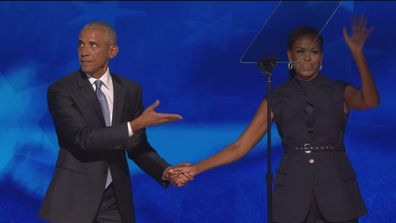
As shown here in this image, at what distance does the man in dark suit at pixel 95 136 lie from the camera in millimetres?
3236

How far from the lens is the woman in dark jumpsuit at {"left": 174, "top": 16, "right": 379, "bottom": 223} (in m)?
2.99

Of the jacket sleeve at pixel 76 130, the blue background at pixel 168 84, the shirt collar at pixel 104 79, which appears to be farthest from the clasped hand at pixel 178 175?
the blue background at pixel 168 84

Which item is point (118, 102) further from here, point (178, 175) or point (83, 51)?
point (178, 175)

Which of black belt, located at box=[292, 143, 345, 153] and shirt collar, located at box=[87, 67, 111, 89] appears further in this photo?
shirt collar, located at box=[87, 67, 111, 89]

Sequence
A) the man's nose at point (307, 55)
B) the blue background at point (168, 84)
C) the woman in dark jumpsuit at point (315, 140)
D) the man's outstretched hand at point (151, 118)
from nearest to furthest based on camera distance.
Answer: the woman in dark jumpsuit at point (315, 140)
the man's nose at point (307, 55)
the man's outstretched hand at point (151, 118)
the blue background at point (168, 84)

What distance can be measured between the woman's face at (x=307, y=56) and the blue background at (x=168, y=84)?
1.64 m

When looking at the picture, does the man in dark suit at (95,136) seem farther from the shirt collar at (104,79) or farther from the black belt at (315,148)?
the black belt at (315,148)

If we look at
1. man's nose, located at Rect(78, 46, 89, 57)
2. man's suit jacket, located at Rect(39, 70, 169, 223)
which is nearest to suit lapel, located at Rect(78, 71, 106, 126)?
man's suit jacket, located at Rect(39, 70, 169, 223)

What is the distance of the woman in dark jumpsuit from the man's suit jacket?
0.65 m

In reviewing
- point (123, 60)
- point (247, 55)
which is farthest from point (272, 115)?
point (123, 60)

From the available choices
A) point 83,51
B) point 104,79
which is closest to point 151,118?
point 104,79

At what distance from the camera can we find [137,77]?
16.3 ft

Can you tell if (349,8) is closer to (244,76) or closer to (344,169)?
(244,76)

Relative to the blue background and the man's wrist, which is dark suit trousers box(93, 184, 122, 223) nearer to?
the man's wrist
